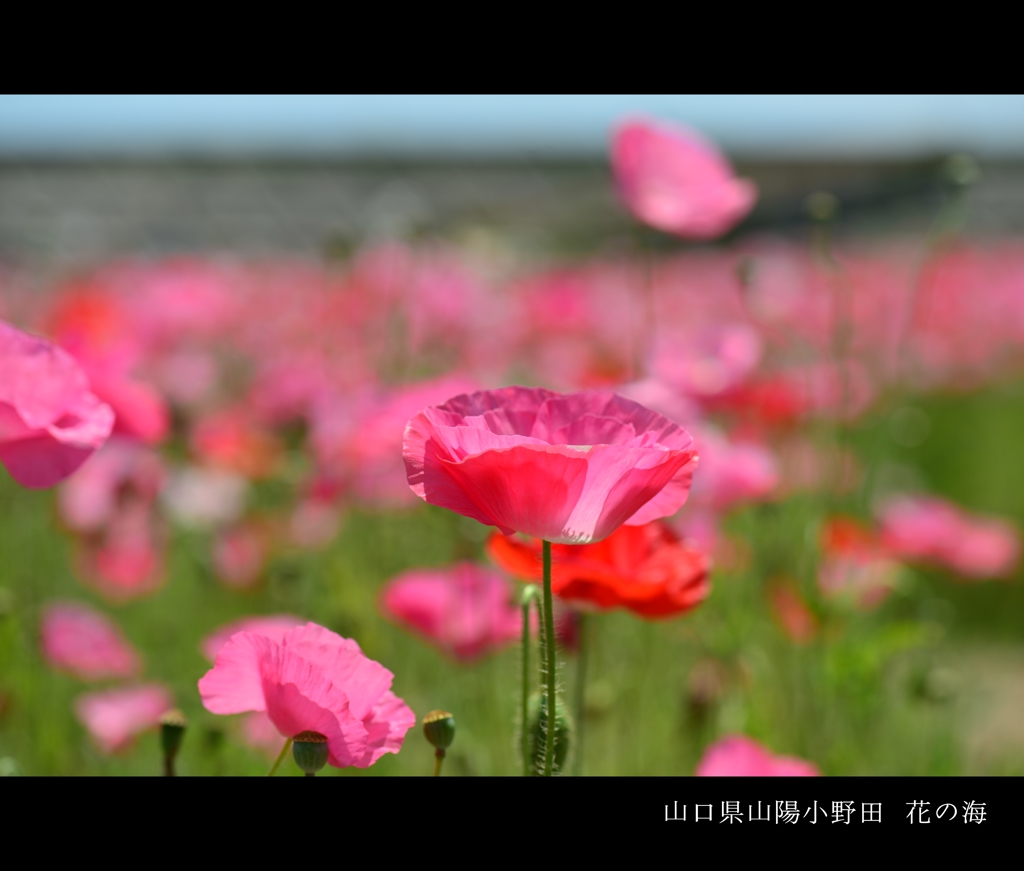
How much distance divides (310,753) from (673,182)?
843mm

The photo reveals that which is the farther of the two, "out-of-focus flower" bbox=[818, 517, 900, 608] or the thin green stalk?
"out-of-focus flower" bbox=[818, 517, 900, 608]

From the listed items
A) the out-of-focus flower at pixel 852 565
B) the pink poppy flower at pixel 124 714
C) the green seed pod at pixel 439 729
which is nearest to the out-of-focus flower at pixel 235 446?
the pink poppy flower at pixel 124 714

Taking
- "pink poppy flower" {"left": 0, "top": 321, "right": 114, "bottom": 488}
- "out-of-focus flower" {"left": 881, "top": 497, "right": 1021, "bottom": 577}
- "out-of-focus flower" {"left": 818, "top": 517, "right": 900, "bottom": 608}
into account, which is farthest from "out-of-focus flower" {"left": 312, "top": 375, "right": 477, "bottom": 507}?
"out-of-focus flower" {"left": 881, "top": 497, "right": 1021, "bottom": 577}

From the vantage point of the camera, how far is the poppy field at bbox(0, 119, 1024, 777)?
622 millimetres

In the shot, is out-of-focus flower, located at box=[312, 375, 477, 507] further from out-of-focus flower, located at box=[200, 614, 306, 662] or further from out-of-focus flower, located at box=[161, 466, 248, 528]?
out-of-focus flower, located at box=[161, 466, 248, 528]

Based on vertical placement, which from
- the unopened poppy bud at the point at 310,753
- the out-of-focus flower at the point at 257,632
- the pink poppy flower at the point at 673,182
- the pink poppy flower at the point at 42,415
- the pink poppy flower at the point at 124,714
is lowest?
the pink poppy flower at the point at 124,714

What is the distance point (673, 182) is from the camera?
124 centimetres

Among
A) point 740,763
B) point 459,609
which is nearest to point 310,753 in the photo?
point 740,763

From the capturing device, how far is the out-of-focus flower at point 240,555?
172 cm

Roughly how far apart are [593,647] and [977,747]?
898 millimetres

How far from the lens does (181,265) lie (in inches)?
121

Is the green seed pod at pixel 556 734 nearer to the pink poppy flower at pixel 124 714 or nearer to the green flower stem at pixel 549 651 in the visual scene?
the green flower stem at pixel 549 651
